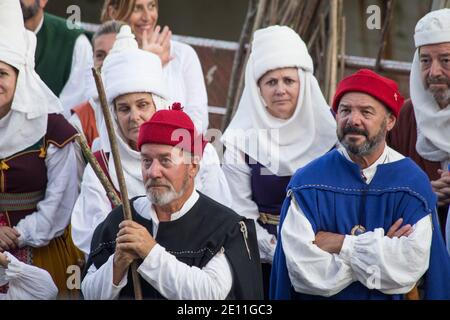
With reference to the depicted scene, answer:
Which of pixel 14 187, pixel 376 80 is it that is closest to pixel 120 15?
pixel 14 187

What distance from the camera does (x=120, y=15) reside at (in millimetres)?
9250

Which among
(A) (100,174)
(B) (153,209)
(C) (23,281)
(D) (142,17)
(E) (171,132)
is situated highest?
(D) (142,17)

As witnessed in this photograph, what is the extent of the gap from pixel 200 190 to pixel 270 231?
443mm

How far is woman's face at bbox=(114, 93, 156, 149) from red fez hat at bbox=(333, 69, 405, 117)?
120cm

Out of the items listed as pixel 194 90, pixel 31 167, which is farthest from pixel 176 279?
pixel 194 90

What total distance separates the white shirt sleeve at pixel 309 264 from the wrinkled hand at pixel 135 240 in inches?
26.3

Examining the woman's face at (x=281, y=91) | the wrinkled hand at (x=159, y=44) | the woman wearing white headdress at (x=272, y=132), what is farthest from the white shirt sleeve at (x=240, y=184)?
the wrinkled hand at (x=159, y=44)

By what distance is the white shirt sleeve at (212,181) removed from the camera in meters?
7.54

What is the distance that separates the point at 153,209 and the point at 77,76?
2.70 metres

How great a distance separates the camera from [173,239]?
6.63 metres

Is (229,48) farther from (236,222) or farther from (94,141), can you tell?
(236,222)

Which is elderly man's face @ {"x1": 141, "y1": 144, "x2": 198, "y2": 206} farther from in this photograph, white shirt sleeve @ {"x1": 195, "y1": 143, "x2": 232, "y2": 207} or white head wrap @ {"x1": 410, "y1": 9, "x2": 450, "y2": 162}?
white head wrap @ {"x1": 410, "y1": 9, "x2": 450, "y2": 162}

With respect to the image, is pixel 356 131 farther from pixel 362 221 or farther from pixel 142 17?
pixel 142 17
